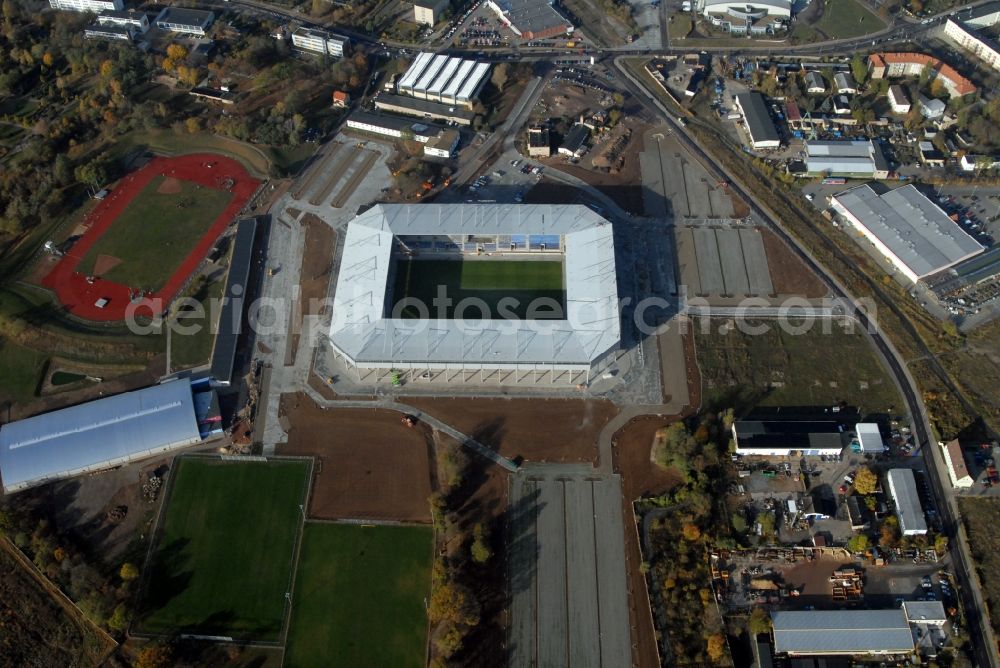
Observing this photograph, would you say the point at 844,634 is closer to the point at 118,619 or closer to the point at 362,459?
the point at 362,459

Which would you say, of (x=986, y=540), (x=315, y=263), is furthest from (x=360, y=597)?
(x=986, y=540)

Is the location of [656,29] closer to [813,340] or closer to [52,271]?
[813,340]


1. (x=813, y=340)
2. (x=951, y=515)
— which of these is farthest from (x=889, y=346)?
(x=951, y=515)

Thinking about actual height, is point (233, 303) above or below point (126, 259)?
below

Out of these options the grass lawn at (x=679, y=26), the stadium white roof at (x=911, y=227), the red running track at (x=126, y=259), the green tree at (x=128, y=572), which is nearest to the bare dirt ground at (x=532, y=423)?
the green tree at (x=128, y=572)

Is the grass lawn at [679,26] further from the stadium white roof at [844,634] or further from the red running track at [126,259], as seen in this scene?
the stadium white roof at [844,634]

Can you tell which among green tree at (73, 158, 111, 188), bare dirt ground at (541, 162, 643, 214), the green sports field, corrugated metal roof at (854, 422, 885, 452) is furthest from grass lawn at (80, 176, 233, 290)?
corrugated metal roof at (854, 422, 885, 452)

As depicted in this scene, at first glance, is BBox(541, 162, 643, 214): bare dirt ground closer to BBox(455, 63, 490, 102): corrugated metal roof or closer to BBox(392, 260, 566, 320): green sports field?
BBox(392, 260, 566, 320): green sports field
